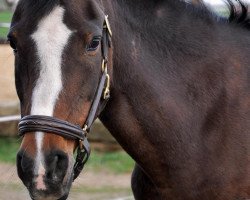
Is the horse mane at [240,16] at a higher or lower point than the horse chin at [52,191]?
higher

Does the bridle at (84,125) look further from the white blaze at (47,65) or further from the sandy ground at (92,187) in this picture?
the sandy ground at (92,187)

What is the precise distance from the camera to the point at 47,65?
109 inches

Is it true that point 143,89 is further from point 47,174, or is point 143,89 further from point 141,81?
point 47,174

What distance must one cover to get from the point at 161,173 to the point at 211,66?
0.62 meters

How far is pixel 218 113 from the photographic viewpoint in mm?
3346

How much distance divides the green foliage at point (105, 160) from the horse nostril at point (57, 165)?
527 cm

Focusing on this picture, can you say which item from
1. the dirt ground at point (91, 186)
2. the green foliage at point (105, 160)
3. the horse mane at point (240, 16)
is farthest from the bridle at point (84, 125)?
the green foliage at point (105, 160)

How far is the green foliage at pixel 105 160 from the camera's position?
8055 mm

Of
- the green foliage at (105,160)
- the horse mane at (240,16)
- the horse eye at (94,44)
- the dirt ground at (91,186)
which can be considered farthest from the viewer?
the green foliage at (105,160)

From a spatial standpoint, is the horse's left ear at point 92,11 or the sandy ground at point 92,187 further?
the sandy ground at point 92,187

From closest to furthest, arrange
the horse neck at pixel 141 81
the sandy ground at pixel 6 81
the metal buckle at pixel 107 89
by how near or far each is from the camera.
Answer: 1. the metal buckle at pixel 107 89
2. the horse neck at pixel 141 81
3. the sandy ground at pixel 6 81

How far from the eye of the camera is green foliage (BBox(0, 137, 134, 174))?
8.05 meters

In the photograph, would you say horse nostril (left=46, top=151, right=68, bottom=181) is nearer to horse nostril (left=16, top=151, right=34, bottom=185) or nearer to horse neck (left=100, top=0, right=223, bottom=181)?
horse nostril (left=16, top=151, right=34, bottom=185)

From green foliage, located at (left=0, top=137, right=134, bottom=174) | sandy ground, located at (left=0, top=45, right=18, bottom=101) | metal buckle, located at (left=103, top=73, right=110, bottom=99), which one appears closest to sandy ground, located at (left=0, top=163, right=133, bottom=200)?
green foliage, located at (left=0, top=137, right=134, bottom=174)
